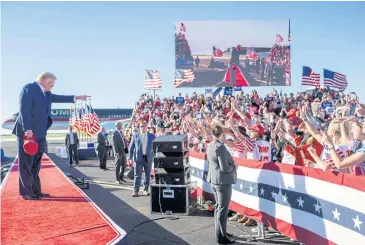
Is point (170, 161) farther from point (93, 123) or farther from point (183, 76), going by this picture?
point (183, 76)

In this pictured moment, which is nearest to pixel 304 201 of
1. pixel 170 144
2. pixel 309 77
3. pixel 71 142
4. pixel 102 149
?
pixel 170 144

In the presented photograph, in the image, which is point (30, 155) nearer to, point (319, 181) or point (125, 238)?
point (125, 238)

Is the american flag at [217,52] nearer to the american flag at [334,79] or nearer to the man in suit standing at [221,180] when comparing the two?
the american flag at [334,79]

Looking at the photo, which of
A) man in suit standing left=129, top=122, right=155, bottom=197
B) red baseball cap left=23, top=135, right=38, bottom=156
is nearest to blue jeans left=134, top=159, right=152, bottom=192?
man in suit standing left=129, top=122, right=155, bottom=197

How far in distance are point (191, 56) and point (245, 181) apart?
32.5 meters

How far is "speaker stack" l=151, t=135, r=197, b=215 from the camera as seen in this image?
27.3 ft

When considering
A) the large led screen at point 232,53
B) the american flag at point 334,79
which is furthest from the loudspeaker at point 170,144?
the large led screen at point 232,53

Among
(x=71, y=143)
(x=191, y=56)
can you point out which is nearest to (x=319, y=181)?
(x=71, y=143)

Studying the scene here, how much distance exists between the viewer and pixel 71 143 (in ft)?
63.7

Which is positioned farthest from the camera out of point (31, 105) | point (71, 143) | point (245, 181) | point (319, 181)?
point (71, 143)

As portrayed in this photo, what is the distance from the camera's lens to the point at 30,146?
6.13 meters

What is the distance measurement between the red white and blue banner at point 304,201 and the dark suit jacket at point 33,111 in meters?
3.64

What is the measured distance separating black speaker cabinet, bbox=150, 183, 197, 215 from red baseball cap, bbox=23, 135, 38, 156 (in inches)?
119

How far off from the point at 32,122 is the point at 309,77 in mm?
28727
